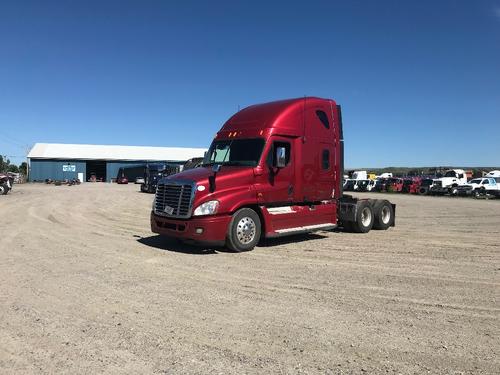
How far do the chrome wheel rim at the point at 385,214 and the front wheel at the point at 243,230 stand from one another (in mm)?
5535

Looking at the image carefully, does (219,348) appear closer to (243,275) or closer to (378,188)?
(243,275)

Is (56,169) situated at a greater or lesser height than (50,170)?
greater

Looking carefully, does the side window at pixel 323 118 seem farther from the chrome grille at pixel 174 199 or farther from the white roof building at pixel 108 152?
the white roof building at pixel 108 152

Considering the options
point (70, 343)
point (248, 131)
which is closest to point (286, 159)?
point (248, 131)

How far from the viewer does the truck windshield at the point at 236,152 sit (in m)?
10.6

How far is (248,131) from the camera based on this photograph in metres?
11.0

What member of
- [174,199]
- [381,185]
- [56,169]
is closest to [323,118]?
[174,199]

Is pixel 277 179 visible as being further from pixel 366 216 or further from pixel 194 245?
pixel 366 216

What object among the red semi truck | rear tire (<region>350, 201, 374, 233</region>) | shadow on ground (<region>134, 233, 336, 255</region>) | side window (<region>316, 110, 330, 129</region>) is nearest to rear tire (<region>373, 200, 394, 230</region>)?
rear tire (<region>350, 201, 374, 233</region>)

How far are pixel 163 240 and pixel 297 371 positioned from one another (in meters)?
8.02

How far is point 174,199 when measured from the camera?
10086 millimetres

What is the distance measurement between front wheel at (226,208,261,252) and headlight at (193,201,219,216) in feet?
1.66

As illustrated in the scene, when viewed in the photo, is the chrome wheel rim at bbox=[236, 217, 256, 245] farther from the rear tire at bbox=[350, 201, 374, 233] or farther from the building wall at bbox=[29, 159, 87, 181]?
the building wall at bbox=[29, 159, 87, 181]

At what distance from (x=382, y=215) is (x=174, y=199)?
7.04 m
